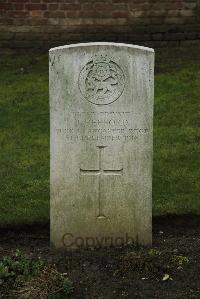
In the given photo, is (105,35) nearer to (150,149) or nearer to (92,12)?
(92,12)

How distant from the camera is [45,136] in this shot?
9195 mm

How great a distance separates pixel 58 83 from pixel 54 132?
379 mm

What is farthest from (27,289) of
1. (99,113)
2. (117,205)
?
(99,113)

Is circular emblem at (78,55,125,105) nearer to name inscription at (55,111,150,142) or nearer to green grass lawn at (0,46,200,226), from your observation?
name inscription at (55,111,150,142)

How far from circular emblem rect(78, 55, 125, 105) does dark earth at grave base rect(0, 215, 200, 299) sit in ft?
3.91

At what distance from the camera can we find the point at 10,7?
1373 centimetres

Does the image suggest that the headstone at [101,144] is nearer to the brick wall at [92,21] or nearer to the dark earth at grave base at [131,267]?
the dark earth at grave base at [131,267]

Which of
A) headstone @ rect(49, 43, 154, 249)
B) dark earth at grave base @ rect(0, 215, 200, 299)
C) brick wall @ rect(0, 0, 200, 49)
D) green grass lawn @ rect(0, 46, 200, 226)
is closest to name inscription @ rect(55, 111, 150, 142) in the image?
headstone @ rect(49, 43, 154, 249)

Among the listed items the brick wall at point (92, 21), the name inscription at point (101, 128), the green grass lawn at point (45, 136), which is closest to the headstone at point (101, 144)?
the name inscription at point (101, 128)

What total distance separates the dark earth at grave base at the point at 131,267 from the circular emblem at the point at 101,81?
1191 mm

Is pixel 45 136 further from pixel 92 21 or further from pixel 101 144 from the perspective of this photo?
pixel 92 21

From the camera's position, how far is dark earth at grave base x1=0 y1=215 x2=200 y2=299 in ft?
16.0

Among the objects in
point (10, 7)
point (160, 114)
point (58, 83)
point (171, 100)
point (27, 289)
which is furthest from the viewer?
point (10, 7)

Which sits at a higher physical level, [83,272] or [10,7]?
[10,7]
